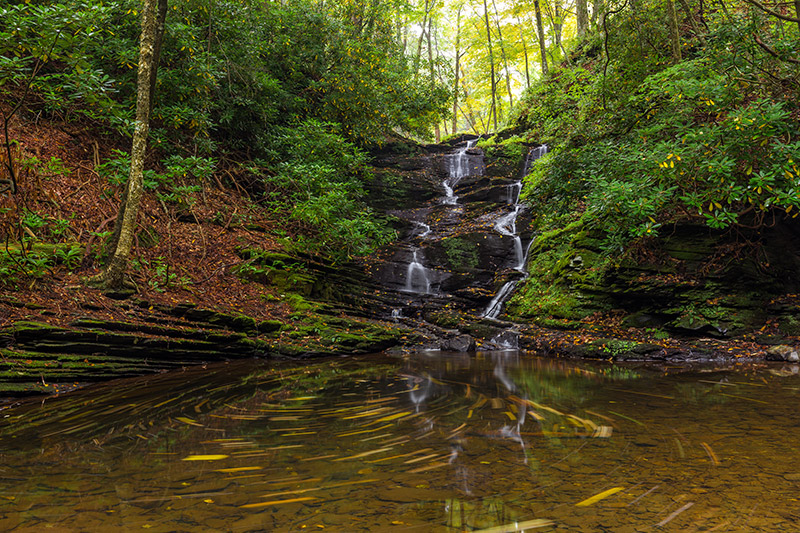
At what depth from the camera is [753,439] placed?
10.0 feet

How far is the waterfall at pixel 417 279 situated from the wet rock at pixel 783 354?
324 inches

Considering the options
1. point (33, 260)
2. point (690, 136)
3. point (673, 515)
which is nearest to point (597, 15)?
point (690, 136)

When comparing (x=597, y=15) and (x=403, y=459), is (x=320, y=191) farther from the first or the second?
(x=403, y=459)

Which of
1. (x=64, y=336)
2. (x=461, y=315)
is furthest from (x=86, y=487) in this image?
(x=461, y=315)

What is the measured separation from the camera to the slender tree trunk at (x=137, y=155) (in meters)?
6.80

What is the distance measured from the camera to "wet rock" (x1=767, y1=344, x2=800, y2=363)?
6.98 metres

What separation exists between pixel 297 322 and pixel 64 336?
13.2 feet

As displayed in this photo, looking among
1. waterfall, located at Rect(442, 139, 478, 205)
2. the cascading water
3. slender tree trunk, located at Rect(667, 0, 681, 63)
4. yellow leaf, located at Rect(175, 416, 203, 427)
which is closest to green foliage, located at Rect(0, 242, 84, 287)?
yellow leaf, located at Rect(175, 416, 203, 427)

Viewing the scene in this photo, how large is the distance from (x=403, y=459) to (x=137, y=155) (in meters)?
6.64

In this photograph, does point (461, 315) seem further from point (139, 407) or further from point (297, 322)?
point (139, 407)

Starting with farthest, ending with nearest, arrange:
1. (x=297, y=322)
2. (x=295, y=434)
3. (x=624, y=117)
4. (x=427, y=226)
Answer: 1. (x=427, y=226)
2. (x=624, y=117)
3. (x=297, y=322)
4. (x=295, y=434)

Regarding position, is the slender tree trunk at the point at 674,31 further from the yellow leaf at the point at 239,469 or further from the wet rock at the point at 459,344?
the yellow leaf at the point at 239,469

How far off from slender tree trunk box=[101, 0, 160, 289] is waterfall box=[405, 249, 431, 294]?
806cm

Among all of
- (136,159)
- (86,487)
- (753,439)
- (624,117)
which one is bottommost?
(753,439)
